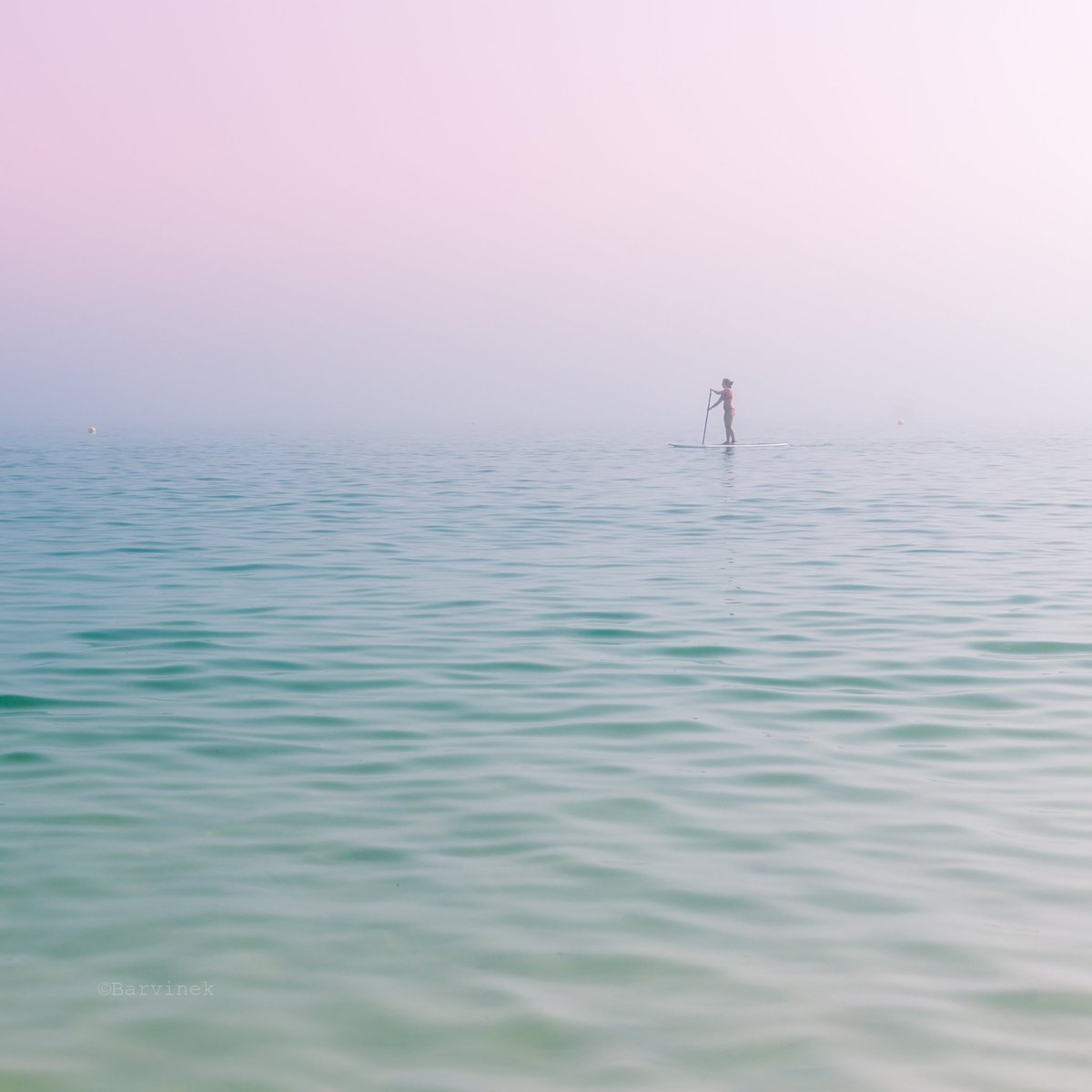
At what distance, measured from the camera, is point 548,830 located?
6648mm

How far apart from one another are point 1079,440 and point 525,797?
5683cm

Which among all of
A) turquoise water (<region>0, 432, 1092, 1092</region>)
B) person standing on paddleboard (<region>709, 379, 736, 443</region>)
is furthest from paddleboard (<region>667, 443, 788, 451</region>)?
turquoise water (<region>0, 432, 1092, 1092</region>)

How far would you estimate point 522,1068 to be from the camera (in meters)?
4.39

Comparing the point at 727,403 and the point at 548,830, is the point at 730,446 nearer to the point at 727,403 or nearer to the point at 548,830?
the point at 727,403

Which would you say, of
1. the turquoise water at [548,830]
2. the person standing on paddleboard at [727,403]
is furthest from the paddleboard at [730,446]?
the turquoise water at [548,830]

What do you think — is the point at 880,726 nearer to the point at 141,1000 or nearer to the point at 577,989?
the point at 577,989

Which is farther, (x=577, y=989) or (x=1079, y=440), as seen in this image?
(x=1079, y=440)

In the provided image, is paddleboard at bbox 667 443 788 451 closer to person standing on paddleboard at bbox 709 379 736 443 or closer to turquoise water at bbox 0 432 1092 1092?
person standing on paddleboard at bbox 709 379 736 443

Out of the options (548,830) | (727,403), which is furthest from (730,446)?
(548,830)

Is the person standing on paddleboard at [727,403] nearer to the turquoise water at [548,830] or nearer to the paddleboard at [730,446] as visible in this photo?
the paddleboard at [730,446]

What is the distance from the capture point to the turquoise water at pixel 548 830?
4586 millimetres

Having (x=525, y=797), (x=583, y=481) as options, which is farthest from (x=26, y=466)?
(x=525, y=797)

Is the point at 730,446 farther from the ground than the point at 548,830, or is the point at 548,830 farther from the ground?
the point at 730,446

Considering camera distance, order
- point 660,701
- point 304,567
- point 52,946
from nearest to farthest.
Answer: point 52,946 < point 660,701 < point 304,567
